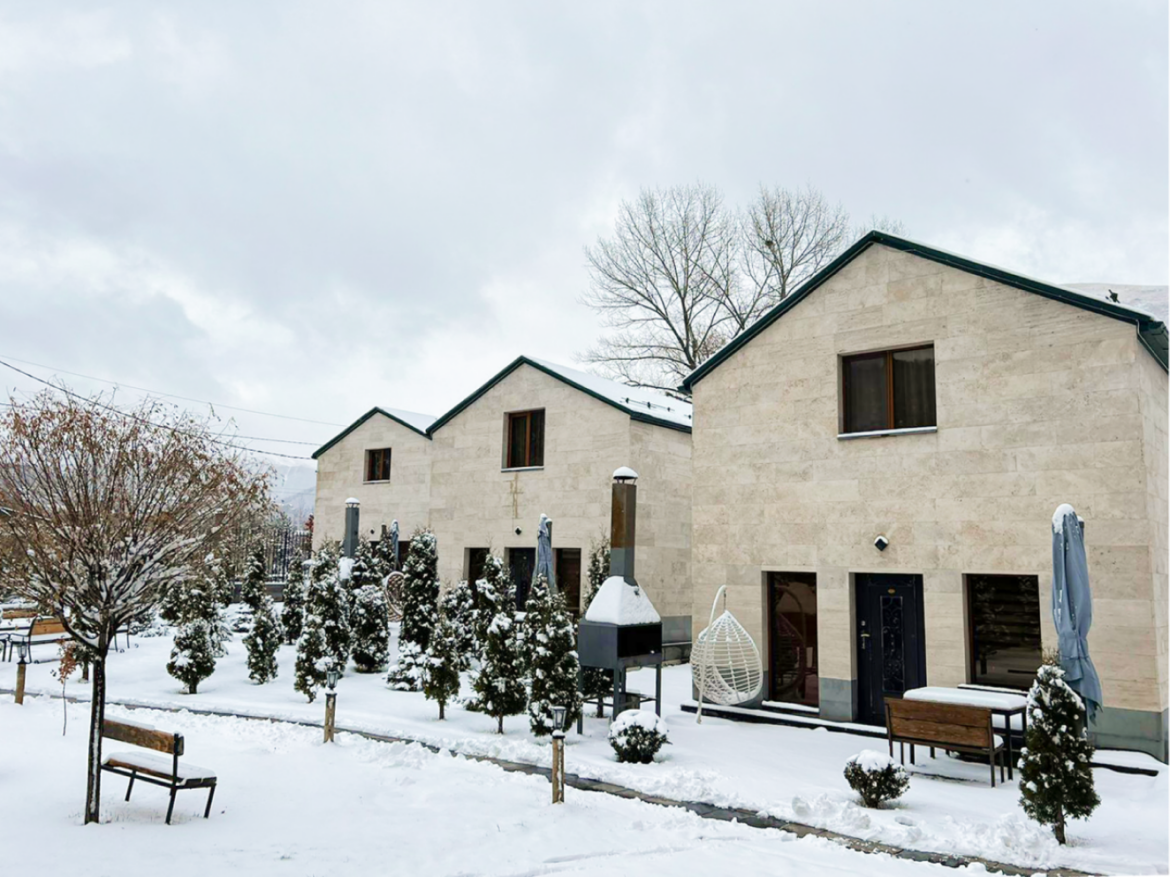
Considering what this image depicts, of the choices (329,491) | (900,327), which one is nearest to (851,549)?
(900,327)

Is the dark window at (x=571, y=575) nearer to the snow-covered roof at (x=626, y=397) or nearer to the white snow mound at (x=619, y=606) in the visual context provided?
the snow-covered roof at (x=626, y=397)

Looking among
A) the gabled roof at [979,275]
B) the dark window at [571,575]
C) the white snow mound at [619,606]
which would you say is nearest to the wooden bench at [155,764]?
the white snow mound at [619,606]

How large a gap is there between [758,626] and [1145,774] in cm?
585

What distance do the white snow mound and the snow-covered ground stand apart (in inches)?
69.9

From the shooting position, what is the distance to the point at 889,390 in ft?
45.1

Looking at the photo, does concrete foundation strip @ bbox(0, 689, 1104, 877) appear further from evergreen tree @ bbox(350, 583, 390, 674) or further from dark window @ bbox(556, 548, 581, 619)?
dark window @ bbox(556, 548, 581, 619)

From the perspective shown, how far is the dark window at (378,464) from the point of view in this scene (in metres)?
28.6

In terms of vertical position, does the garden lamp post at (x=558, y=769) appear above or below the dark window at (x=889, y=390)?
below

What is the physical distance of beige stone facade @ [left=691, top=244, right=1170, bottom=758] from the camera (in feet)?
36.8

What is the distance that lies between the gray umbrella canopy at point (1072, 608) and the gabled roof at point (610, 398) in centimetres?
1220

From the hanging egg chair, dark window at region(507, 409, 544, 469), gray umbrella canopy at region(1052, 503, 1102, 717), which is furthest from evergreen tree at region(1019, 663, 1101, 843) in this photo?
dark window at region(507, 409, 544, 469)

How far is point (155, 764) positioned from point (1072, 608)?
1036 centimetres

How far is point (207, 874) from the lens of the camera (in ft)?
22.8

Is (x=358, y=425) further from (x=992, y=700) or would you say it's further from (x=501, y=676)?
(x=992, y=700)
